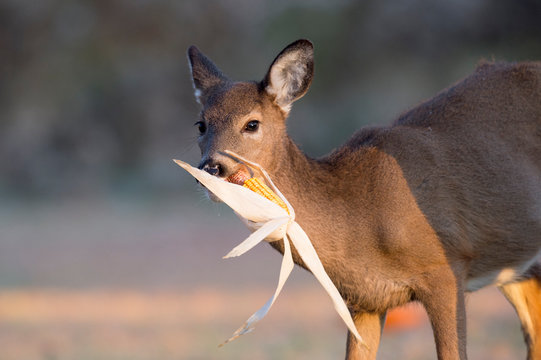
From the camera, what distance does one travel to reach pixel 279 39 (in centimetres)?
3350

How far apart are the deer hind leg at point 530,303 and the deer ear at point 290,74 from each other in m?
2.32

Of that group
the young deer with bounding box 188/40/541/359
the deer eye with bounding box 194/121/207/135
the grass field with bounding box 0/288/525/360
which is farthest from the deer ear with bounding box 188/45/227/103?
the grass field with bounding box 0/288/525/360

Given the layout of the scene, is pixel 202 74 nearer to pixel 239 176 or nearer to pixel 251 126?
pixel 251 126

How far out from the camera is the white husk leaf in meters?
6.34

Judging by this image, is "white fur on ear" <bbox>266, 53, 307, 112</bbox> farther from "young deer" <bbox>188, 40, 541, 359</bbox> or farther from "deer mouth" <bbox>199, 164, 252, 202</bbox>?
"deer mouth" <bbox>199, 164, 252, 202</bbox>

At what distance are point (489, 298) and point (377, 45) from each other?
18.7 meters

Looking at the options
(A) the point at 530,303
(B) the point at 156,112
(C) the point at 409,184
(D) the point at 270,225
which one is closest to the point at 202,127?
(D) the point at 270,225

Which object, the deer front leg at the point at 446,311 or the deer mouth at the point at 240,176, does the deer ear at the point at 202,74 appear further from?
the deer front leg at the point at 446,311

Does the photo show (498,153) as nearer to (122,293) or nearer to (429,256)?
(429,256)

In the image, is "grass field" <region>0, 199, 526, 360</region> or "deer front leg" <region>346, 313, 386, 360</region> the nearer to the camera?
"deer front leg" <region>346, 313, 386, 360</region>

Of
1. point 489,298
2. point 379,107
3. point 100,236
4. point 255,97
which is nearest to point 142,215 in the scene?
point 100,236

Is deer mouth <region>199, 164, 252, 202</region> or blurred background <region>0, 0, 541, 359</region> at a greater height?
deer mouth <region>199, 164, 252, 202</region>

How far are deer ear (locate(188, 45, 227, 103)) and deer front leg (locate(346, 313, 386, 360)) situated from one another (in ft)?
6.39

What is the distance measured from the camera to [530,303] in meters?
8.07
